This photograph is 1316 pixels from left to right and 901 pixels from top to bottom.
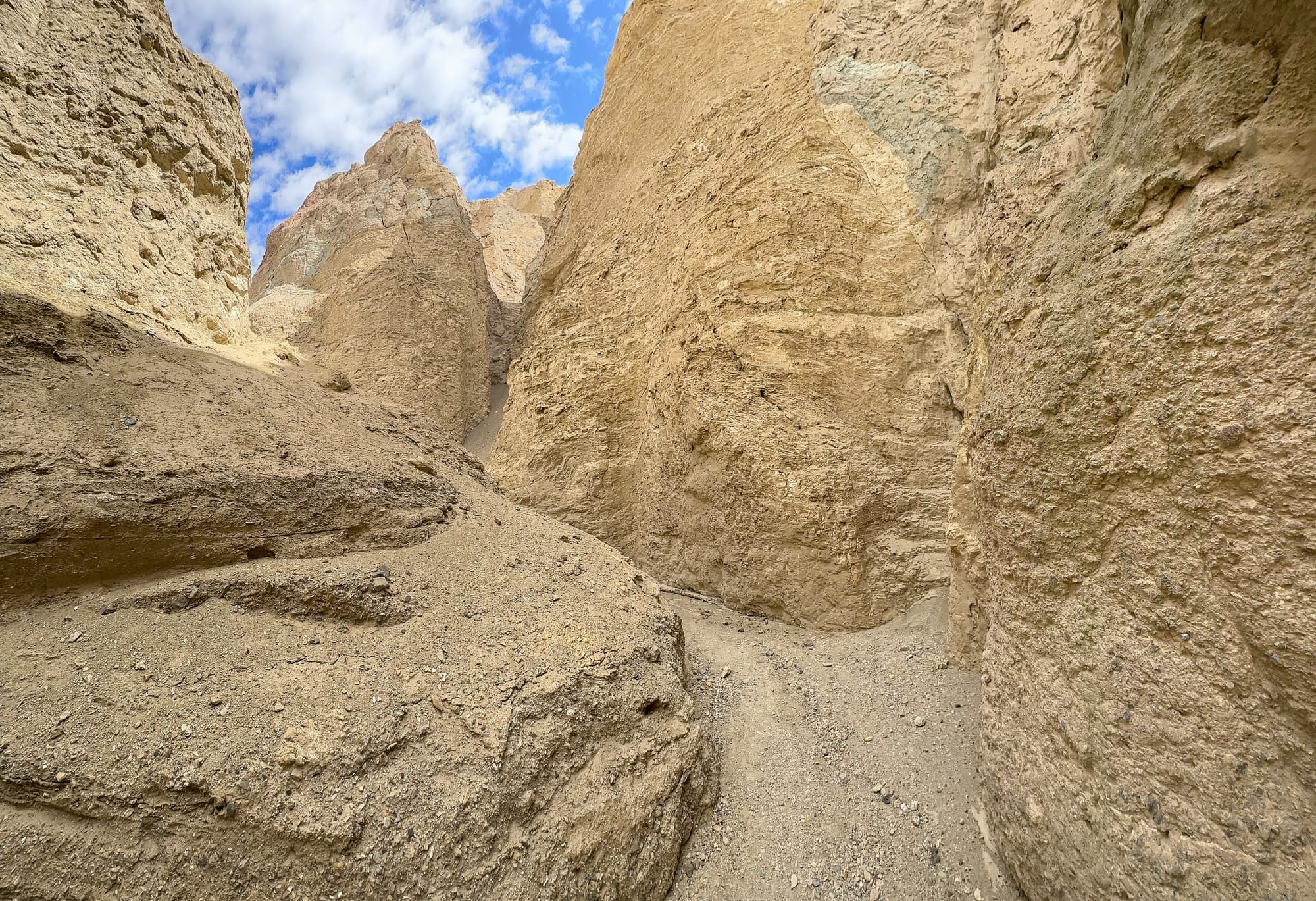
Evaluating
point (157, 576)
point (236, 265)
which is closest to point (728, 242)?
point (236, 265)

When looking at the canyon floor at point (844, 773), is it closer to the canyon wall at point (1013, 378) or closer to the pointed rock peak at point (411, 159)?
the canyon wall at point (1013, 378)

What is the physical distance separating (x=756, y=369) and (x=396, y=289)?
10.5 m

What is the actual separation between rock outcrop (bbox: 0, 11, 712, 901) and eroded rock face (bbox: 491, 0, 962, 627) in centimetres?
133

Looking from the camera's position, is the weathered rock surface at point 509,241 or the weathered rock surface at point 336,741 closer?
the weathered rock surface at point 336,741

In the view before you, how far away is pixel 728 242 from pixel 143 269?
3.75m

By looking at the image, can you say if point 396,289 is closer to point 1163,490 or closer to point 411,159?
point 411,159

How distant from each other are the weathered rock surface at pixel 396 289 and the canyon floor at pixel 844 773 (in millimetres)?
10094

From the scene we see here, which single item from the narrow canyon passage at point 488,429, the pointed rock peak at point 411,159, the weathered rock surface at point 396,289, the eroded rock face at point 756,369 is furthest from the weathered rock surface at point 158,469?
the pointed rock peak at point 411,159

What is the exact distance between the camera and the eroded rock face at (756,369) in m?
4.12

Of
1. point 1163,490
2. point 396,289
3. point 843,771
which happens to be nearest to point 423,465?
point 843,771

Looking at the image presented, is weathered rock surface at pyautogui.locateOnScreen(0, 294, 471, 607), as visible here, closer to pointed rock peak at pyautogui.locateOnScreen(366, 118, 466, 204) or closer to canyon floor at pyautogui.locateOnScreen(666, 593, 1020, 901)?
canyon floor at pyautogui.locateOnScreen(666, 593, 1020, 901)

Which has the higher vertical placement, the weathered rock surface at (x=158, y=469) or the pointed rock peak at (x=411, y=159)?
the pointed rock peak at (x=411, y=159)

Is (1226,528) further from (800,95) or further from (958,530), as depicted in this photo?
(800,95)

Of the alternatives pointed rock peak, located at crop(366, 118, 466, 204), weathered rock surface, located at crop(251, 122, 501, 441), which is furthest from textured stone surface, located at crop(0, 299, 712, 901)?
pointed rock peak, located at crop(366, 118, 466, 204)
